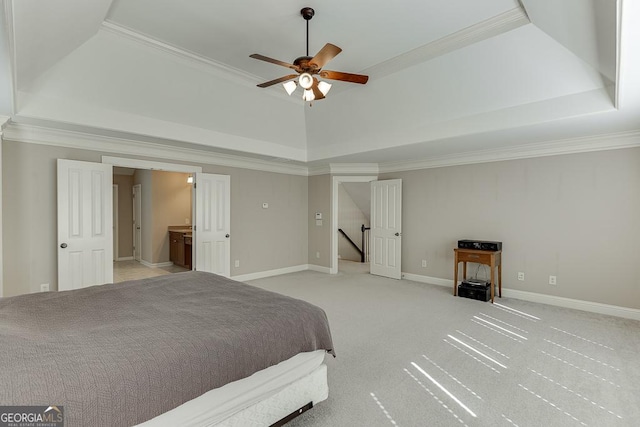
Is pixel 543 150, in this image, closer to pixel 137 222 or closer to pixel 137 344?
pixel 137 344

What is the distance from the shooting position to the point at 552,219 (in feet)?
14.6

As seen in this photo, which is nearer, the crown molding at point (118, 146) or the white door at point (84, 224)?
the crown molding at point (118, 146)

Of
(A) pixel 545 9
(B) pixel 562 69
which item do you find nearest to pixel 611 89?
(B) pixel 562 69

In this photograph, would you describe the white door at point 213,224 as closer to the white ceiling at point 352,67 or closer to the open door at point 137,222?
the white ceiling at point 352,67

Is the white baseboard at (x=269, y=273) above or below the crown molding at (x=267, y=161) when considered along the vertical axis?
below

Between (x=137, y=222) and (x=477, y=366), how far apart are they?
8.09 m

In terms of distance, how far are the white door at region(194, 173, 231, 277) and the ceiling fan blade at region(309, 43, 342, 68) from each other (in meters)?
3.33

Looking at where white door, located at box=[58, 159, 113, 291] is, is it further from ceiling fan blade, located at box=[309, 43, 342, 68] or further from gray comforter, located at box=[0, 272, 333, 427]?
ceiling fan blade, located at box=[309, 43, 342, 68]

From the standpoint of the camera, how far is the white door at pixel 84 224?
3.88m

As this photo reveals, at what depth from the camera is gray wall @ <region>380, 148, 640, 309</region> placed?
3969 millimetres
